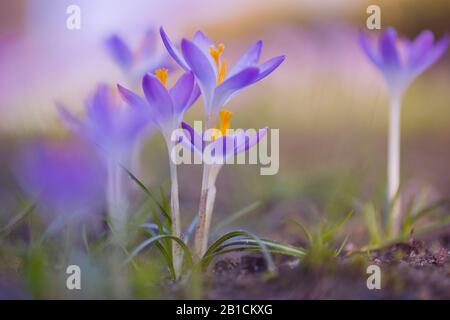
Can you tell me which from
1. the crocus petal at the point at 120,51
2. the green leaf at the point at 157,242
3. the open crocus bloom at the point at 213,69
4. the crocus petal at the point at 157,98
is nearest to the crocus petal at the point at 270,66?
the open crocus bloom at the point at 213,69

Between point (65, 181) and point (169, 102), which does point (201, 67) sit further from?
point (65, 181)

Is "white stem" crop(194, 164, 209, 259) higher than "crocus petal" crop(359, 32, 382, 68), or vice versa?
"crocus petal" crop(359, 32, 382, 68)

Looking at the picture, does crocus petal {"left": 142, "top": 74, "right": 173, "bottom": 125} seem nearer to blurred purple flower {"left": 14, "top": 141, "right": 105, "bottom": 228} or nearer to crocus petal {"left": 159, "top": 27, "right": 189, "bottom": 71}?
crocus petal {"left": 159, "top": 27, "right": 189, "bottom": 71}

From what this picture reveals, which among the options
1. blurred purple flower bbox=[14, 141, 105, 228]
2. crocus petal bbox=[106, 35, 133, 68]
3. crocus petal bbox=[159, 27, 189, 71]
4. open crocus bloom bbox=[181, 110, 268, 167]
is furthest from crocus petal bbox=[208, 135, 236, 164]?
crocus petal bbox=[106, 35, 133, 68]

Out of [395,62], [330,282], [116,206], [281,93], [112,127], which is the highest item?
[281,93]

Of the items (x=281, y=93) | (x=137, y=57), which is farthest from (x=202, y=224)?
(x=281, y=93)

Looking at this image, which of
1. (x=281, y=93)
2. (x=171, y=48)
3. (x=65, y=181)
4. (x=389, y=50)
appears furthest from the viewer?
(x=281, y=93)
